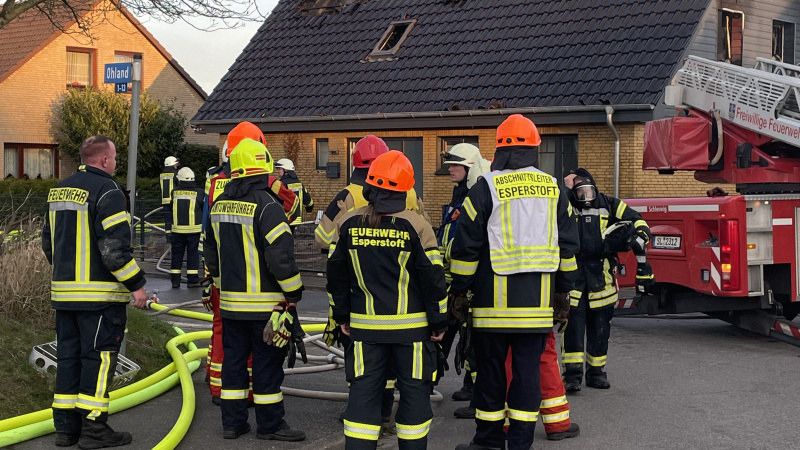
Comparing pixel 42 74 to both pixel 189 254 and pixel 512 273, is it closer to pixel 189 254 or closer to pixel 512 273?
pixel 189 254

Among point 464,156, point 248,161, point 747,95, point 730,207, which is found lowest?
point 730,207

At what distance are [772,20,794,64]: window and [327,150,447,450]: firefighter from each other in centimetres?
1891

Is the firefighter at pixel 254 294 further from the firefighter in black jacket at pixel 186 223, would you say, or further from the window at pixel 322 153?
the window at pixel 322 153

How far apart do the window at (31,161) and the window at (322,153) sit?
12059mm

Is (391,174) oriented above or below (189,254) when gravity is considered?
above

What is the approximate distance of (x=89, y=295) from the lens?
6.09m

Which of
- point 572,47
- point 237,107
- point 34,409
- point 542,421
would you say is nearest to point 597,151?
point 572,47

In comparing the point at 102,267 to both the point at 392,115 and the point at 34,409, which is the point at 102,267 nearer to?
the point at 34,409

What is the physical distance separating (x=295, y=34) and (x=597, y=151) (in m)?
10.2

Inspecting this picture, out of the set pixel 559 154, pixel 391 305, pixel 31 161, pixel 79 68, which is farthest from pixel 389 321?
pixel 79 68

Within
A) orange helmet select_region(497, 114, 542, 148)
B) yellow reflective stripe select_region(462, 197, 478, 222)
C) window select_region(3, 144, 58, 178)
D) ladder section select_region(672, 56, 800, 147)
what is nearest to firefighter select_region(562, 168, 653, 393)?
orange helmet select_region(497, 114, 542, 148)

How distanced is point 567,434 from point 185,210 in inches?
373

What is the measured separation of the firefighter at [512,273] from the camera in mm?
5973

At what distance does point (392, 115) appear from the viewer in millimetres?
21109
